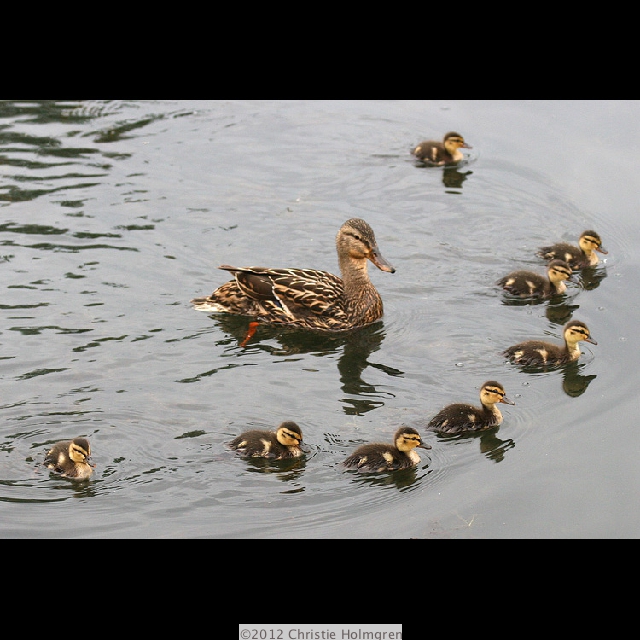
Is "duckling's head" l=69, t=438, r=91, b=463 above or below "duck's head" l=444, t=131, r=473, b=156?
below

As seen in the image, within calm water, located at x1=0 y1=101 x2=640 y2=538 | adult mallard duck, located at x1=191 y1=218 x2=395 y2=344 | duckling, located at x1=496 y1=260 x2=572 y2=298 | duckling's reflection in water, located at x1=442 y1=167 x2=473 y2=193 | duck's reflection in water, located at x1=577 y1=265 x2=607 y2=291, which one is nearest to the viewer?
calm water, located at x1=0 y1=101 x2=640 y2=538

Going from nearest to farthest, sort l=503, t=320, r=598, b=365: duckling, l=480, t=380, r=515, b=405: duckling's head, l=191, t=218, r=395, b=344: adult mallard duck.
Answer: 1. l=480, t=380, r=515, b=405: duckling's head
2. l=503, t=320, r=598, b=365: duckling
3. l=191, t=218, r=395, b=344: adult mallard duck

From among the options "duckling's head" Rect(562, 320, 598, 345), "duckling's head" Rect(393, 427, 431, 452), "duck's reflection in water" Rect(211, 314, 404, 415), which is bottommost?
"duck's reflection in water" Rect(211, 314, 404, 415)

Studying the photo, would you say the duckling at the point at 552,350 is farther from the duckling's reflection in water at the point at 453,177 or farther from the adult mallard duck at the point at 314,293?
the duckling's reflection in water at the point at 453,177

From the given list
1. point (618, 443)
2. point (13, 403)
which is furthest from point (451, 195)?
point (13, 403)

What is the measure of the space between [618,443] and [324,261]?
3.15 m

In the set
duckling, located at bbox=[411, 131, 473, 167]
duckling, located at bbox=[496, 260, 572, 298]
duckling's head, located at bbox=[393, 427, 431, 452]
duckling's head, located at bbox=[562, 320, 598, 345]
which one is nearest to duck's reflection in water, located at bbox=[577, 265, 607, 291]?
duckling, located at bbox=[496, 260, 572, 298]

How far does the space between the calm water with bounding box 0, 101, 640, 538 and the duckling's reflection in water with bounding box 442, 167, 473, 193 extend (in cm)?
3

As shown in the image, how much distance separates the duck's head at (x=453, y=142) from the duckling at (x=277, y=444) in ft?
16.3

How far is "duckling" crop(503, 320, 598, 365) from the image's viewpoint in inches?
317

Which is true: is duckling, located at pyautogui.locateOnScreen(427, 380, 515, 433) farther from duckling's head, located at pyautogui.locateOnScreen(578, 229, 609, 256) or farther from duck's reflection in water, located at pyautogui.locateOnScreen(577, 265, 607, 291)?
duckling's head, located at pyautogui.locateOnScreen(578, 229, 609, 256)

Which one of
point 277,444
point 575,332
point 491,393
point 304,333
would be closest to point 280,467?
point 277,444

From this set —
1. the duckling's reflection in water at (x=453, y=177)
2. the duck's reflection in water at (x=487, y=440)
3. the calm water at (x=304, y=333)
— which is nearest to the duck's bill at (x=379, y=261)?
the calm water at (x=304, y=333)

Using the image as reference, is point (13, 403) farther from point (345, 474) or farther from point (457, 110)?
point (457, 110)
